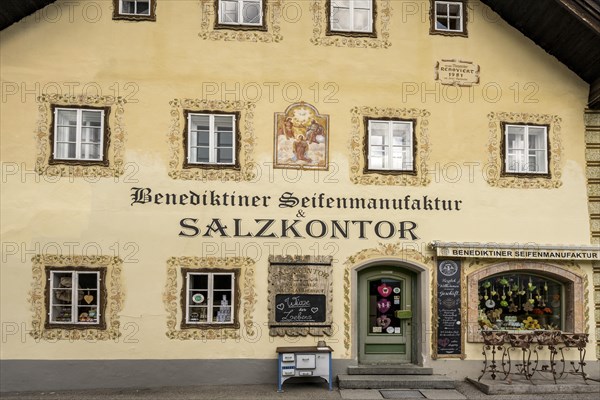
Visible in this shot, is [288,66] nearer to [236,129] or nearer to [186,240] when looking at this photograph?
[236,129]

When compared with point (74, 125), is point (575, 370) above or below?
below

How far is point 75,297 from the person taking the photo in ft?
36.3

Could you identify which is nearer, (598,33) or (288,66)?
(598,33)

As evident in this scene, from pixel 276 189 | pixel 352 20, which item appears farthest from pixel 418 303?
pixel 352 20

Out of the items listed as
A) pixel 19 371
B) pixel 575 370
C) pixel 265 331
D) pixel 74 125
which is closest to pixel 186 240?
pixel 265 331

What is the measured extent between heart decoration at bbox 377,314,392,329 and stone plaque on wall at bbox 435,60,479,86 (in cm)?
492

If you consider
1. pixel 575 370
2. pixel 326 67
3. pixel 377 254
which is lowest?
pixel 575 370

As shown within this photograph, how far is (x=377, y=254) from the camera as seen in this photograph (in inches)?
455

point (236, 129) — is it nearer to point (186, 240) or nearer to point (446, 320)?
point (186, 240)

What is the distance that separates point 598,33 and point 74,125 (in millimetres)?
10127

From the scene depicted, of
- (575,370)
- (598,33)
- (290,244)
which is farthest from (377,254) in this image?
(598,33)

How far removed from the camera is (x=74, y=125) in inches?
449

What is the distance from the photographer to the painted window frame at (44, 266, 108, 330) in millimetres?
10992

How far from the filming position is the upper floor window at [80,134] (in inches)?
444
